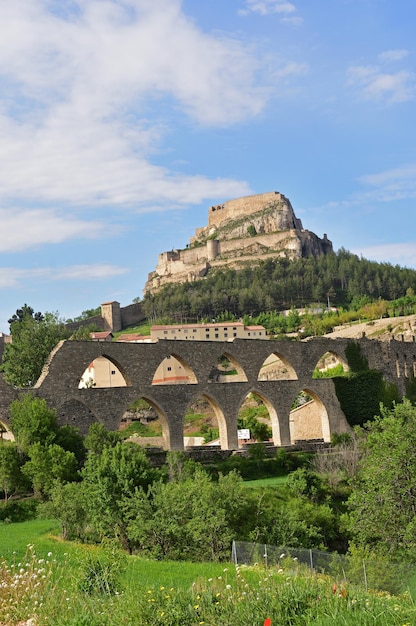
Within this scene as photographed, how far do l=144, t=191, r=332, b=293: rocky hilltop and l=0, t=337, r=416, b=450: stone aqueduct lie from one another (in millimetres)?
74126

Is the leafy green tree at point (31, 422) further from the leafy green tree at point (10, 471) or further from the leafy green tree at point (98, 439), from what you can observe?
the leafy green tree at point (98, 439)

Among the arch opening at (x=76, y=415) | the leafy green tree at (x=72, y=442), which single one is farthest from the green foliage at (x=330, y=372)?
the leafy green tree at (x=72, y=442)

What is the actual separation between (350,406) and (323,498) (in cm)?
1328

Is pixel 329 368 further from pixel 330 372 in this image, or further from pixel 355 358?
pixel 355 358

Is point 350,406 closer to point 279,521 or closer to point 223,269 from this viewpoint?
point 279,521

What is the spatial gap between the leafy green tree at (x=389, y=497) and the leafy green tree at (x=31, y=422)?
1192cm

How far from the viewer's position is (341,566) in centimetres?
1297

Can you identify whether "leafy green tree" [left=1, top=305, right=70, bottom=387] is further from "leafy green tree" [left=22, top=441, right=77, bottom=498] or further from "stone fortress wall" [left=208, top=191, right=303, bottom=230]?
"stone fortress wall" [left=208, top=191, right=303, bottom=230]

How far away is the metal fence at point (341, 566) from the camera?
11945 millimetres

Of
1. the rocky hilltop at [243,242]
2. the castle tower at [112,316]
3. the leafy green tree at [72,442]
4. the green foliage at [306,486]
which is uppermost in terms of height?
the rocky hilltop at [243,242]

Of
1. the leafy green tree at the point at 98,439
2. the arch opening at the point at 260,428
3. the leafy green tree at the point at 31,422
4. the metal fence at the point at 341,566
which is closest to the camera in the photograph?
the metal fence at the point at 341,566

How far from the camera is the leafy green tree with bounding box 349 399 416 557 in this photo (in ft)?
59.1

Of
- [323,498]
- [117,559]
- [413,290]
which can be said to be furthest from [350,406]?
[413,290]

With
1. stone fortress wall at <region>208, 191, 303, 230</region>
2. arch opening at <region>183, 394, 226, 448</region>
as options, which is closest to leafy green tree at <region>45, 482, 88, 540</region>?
arch opening at <region>183, 394, 226, 448</region>
